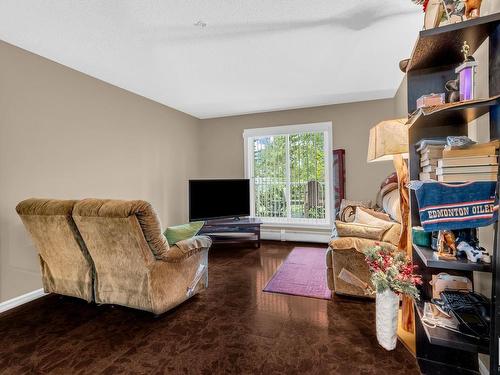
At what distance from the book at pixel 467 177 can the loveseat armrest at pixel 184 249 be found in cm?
198

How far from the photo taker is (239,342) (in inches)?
79.1

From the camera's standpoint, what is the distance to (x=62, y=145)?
3088 millimetres

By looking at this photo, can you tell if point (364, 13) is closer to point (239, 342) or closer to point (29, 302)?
point (239, 342)

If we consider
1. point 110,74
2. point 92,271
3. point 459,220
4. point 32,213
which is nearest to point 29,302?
point 92,271

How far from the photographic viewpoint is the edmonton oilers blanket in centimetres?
117

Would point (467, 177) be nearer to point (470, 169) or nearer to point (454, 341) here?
point (470, 169)

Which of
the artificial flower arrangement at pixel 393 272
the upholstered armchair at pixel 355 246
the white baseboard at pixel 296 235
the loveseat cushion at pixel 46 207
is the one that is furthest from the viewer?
the white baseboard at pixel 296 235

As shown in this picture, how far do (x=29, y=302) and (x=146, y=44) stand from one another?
9.56 feet

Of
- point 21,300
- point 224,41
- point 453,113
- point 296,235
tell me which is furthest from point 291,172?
point 21,300

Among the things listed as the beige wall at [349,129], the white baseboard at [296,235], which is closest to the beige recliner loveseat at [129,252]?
the white baseboard at [296,235]

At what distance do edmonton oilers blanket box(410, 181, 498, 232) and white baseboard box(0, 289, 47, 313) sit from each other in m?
3.59

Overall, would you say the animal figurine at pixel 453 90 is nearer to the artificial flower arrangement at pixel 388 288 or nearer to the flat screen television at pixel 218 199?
the artificial flower arrangement at pixel 388 288

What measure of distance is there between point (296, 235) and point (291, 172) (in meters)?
1.23

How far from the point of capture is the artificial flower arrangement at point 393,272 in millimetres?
1663
